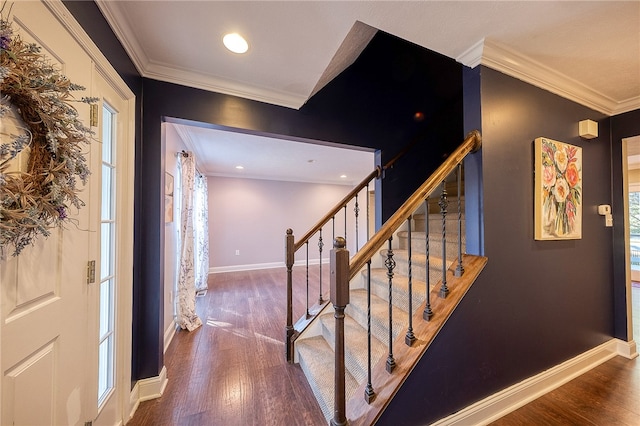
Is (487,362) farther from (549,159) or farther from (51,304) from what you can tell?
(51,304)

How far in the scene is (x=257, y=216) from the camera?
5.85m

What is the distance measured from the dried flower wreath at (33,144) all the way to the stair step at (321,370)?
1604 mm

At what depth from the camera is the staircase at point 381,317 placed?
1.10 metres

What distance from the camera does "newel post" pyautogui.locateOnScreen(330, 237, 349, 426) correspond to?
40.5 inches

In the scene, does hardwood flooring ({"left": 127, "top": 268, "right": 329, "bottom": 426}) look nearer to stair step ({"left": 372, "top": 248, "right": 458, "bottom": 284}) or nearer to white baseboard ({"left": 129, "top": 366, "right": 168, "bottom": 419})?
white baseboard ({"left": 129, "top": 366, "right": 168, "bottom": 419})

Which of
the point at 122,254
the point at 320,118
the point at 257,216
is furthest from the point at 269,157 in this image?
the point at 122,254

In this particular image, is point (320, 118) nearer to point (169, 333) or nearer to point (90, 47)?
point (90, 47)

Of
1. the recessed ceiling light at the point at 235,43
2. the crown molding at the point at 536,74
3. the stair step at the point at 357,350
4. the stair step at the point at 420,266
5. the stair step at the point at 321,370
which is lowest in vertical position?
the stair step at the point at 321,370

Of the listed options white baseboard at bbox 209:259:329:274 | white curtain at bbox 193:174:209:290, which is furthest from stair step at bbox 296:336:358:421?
white baseboard at bbox 209:259:329:274

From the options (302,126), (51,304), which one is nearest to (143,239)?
(51,304)

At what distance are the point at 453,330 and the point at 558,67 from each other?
1902 millimetres

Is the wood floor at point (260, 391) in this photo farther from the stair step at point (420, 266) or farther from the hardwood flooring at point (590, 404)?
the stair step at point (420, 266)

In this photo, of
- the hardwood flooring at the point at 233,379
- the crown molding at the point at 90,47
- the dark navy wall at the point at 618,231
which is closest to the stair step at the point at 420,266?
the hardwood flooring at the point at 233,379

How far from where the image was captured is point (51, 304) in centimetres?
87
